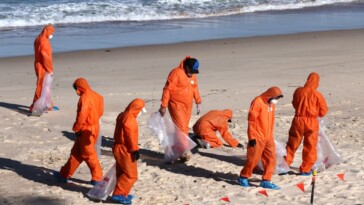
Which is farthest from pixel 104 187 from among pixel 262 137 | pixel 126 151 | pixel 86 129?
pixel 262 137

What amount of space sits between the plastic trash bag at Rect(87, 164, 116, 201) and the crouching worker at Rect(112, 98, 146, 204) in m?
0.11

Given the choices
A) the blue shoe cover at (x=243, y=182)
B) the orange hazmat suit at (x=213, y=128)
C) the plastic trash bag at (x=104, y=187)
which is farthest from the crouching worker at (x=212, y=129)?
the plastic trash bag at (x=104, y=187)

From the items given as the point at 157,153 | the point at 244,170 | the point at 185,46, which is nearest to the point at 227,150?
the point at 157,153

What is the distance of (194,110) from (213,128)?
2490 millimetres

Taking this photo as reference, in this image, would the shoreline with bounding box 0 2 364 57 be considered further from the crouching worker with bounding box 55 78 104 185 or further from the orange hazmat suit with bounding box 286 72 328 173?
the orange hazmat suit with bounding box 286 72 328 173

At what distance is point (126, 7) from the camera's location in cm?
3334

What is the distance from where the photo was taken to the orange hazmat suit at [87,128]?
1234 centimetres

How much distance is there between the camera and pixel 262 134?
12.4m

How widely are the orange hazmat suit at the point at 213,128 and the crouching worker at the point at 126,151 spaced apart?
293 centimetres

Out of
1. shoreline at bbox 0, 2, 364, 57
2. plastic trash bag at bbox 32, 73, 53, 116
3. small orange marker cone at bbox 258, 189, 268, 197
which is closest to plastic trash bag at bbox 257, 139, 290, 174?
small orange marker cone at bbox 258, 189, 268, 197

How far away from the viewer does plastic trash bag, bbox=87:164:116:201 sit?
39.1 feet

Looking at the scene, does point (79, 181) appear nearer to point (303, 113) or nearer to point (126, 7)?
point (303, 113)

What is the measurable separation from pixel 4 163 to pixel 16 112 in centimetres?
316

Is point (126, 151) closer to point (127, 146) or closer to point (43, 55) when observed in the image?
point (127, 146)
